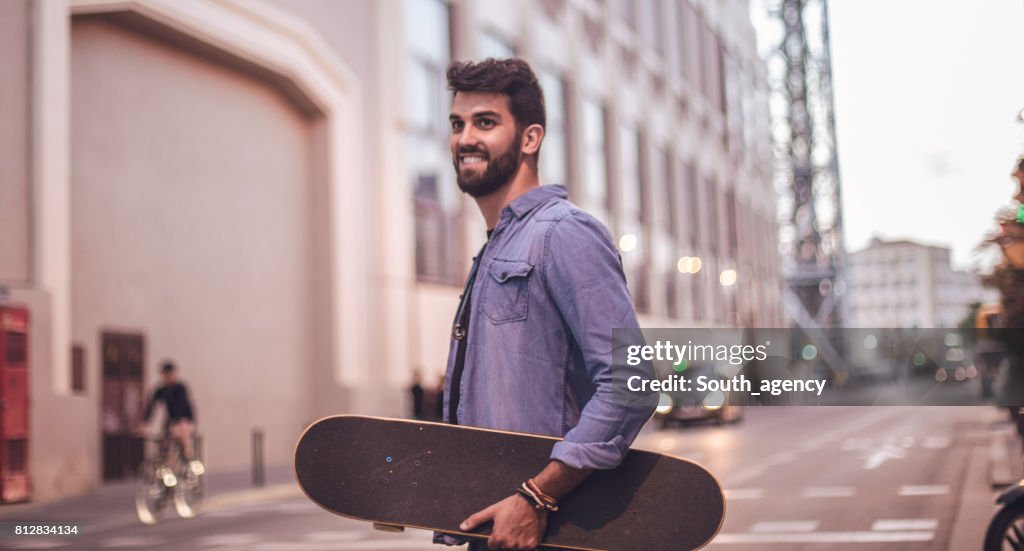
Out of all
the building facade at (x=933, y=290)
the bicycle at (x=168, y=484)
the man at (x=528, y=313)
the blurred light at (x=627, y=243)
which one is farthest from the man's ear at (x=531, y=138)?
the blurred light at (x=627, y=243)

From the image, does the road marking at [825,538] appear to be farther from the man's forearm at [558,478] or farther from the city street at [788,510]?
the man's forearm at [558,478]

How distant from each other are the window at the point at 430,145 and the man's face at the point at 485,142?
27.1 metres

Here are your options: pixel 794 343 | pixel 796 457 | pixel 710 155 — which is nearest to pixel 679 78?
pixel 710 155

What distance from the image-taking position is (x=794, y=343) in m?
4.04

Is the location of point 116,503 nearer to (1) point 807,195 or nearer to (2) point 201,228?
(2) point 201,228

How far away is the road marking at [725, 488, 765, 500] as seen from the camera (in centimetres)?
1385

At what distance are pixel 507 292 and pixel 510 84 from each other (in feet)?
1.68

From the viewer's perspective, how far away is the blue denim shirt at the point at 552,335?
2709mm

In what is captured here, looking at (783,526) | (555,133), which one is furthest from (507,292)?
(555,133)

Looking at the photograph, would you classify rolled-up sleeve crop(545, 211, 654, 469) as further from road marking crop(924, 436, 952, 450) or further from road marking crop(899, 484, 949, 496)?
road marking crop(924, 436, 952, 450)

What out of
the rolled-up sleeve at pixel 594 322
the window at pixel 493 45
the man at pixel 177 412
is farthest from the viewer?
the window at pixel 493 45

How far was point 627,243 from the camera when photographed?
4609 cm

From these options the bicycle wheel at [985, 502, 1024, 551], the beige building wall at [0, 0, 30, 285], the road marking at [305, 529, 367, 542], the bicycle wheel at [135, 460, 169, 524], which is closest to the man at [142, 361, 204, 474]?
the bicycle wheel at [135, 460, 169, 524]

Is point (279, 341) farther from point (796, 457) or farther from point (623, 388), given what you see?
point (623, 388)
